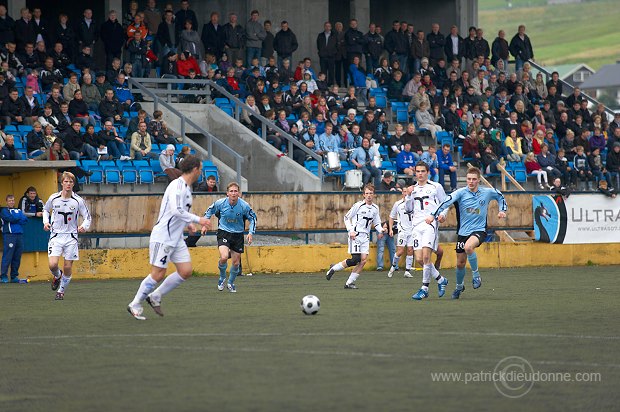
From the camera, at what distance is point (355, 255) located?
20.8m

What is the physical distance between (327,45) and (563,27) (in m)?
133

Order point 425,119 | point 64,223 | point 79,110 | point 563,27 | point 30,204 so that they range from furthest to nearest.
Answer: point 563,27, point 425,119, point 79,110, point 30,204, point 64,223

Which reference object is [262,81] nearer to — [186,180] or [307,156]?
[307,156]

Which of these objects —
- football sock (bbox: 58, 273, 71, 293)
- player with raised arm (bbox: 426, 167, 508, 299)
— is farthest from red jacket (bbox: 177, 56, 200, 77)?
player with raised arm (bbox: 426, 167, 508, 299)

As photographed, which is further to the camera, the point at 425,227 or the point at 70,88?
the point at 70,88

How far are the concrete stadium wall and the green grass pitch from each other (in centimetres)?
601

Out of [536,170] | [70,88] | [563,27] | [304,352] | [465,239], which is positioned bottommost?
[304,352]

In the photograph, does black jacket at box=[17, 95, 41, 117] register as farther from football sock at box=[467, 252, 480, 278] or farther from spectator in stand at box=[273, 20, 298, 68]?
football sock at box=[467, 252, 480, 278]

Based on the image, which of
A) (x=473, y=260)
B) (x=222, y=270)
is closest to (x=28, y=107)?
(x=222, y=270)

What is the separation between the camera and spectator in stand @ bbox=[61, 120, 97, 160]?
2631 cm

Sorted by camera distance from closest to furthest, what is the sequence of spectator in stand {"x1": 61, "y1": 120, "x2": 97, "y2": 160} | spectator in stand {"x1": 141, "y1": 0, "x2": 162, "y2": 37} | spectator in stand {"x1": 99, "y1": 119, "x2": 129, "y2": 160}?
1. spectator in stand {"x1": 61, "y1": 120, "x2": 97, "y2": 160}
2. spectator in stand {"x1": 99, "y1": 119, "x2": 129, "y2": 160}
3. spectator in stand {"x1": 141, "y1": 0, "x2": 162, "y2": 37}

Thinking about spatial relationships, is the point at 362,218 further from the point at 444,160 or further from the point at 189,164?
the point at 444,160

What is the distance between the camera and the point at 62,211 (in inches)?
725

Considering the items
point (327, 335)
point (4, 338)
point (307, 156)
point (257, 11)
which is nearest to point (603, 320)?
point (327, 335)
